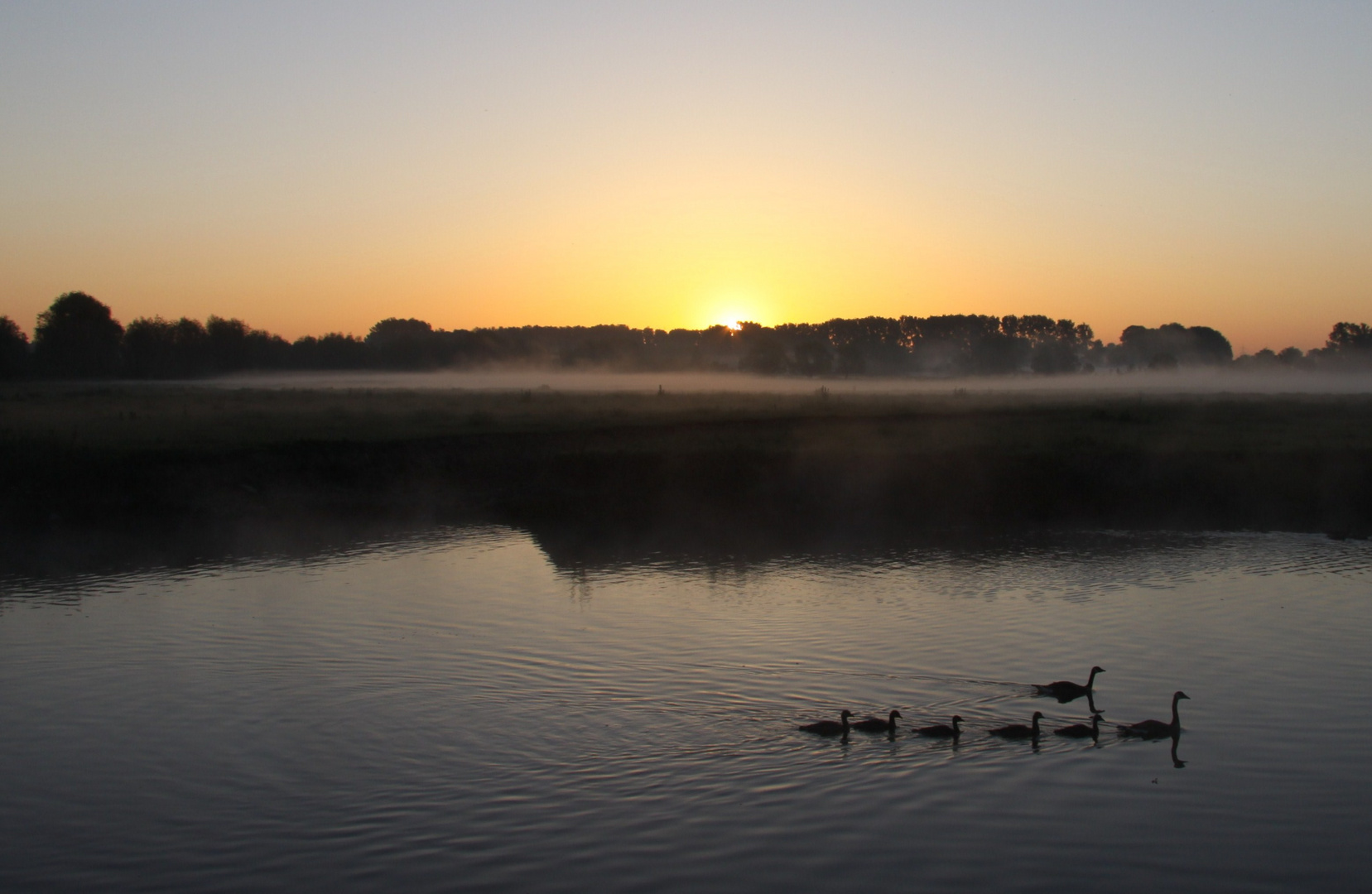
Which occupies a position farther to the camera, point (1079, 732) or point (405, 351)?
point (405, 351)

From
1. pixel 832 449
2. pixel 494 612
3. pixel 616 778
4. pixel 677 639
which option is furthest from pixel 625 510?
pixel 616 778

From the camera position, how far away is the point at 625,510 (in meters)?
33.7

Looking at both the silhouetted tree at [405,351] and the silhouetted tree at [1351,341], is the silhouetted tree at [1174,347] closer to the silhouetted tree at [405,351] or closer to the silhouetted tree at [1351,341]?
the silhouetted tree at [1351,341]

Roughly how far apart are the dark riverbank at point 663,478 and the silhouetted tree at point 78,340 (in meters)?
59.1

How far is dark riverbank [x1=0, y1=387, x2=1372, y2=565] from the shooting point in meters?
30.8

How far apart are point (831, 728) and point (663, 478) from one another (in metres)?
23.9

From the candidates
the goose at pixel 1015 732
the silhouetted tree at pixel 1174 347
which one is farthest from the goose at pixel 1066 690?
the silhouetted tree at pixel 1174 347

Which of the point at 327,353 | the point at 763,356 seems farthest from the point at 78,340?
the point at 763,356

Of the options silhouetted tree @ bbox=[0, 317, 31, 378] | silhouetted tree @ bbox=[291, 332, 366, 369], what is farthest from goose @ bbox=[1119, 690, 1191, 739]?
silhouetted tree @ bbox=[291, 332, 366, 369]

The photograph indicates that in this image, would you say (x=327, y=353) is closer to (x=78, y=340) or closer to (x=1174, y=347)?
(x=78, y=340)

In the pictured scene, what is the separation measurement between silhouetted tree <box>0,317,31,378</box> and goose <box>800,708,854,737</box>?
93573 mm

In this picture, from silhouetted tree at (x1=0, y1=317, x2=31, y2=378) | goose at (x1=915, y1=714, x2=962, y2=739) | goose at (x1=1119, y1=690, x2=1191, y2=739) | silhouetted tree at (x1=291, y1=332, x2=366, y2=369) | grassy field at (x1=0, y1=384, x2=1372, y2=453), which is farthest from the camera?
silhouetted tree at (x1=291, y1=332, x2=366, y2=369)

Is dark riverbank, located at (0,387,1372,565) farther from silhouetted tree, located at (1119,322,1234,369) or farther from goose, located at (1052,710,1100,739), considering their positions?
silhouetted tree, located at (1119,322,1234,369)

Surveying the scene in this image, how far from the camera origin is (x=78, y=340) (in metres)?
105
